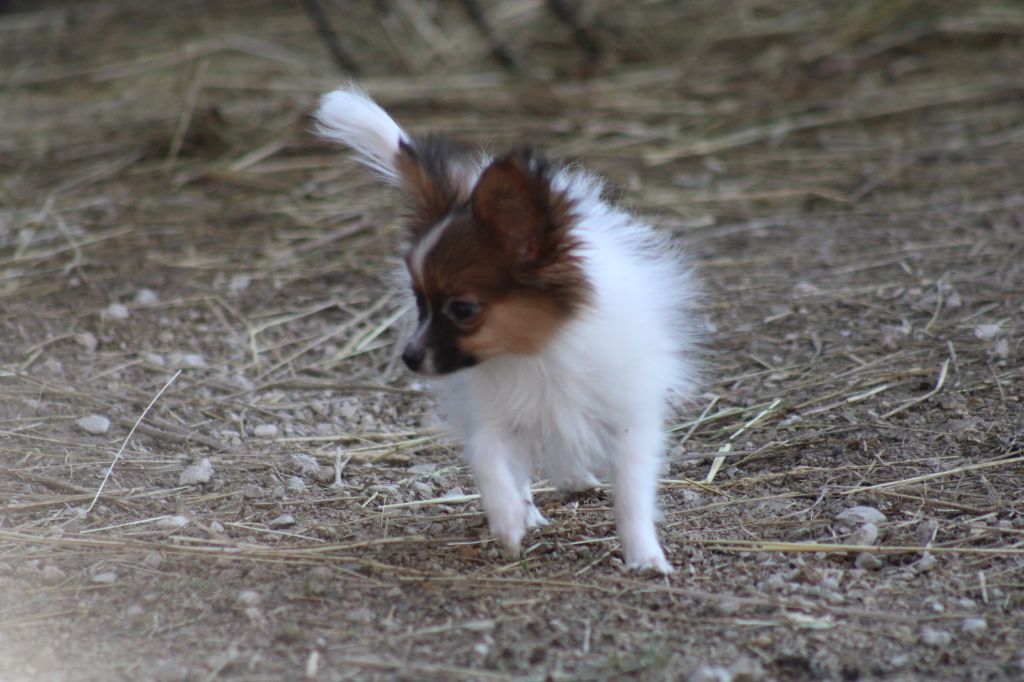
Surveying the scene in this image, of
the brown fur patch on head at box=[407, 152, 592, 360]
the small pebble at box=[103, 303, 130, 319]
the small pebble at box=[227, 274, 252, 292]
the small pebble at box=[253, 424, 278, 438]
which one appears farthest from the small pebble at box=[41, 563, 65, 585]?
the small pebble at box=[227, 274, 252, 292]

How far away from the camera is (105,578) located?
3.44 metres

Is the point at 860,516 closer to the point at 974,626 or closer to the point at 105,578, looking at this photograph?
the point at 974,626

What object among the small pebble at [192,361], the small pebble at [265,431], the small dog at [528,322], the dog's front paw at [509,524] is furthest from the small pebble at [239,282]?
the dog's front paw at [509,524]

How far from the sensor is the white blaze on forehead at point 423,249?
350 centimetres

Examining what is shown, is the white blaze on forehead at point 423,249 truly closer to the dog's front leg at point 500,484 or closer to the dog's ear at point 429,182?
the dog's ear at point 429,182

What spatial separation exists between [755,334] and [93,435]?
2626mm

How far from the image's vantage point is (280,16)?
10.3 m

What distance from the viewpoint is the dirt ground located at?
3.21 meters

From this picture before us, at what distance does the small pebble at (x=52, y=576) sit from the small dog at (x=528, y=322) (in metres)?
1.08

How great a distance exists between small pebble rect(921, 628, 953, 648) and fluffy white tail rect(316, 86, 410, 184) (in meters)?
1.93

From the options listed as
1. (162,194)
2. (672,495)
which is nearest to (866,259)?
(672,495)

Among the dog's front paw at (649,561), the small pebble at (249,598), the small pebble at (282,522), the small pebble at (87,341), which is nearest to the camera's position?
the small pebble at (249,598)

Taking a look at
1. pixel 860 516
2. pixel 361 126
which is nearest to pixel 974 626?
pixel 860 516

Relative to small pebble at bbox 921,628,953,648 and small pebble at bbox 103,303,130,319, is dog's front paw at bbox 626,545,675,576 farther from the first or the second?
small pebble at bbox 103,303,130,319
